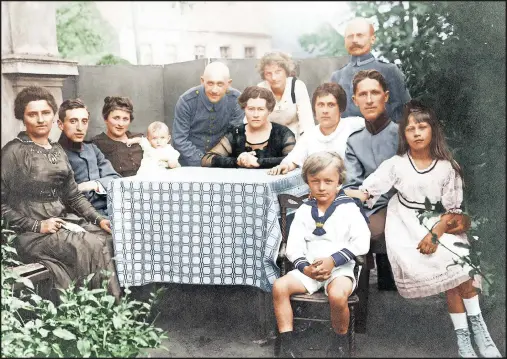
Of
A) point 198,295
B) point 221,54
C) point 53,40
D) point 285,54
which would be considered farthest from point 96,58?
point 198,295

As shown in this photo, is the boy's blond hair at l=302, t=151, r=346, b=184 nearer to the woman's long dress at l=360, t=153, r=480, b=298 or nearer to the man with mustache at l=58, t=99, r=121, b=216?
the woman's long dress at l=360, t=153, r=480, b=298

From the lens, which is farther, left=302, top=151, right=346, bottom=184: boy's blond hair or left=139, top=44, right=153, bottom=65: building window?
left=139, top=44, right=153, bottom=65: building window

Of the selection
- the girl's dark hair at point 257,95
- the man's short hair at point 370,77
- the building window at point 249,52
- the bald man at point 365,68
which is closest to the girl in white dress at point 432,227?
the bald man at point 365,68

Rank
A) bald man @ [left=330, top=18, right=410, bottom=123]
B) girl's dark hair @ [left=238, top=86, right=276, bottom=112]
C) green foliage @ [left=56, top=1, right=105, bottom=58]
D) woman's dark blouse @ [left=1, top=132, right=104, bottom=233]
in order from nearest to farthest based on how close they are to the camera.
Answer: bald man @ [left=330, top=18, right=410, bottom=123] → green foliage @ [left=56, top=1, right=105, bottom=58] → woman's dark blouse @ [left=1, top=132, right=104, bottom=233] → girl's dark hair @ [left=238, top=86, right=276, bottom=112]

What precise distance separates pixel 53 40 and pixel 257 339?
2610mm

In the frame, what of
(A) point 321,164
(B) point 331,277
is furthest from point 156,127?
(B) point 331,277

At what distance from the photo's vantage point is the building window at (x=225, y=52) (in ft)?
14.4

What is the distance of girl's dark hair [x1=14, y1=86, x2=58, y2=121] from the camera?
4363mm

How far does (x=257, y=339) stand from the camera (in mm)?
4301

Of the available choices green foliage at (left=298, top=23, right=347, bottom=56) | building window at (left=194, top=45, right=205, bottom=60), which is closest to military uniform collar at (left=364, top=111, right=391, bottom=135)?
green foliage at (left=298, top=23, right=347, bottom=56)

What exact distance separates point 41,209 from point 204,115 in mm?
1376

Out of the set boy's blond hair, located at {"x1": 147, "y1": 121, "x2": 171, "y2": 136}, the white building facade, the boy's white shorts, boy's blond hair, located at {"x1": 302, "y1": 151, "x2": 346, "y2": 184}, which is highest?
the white building facade

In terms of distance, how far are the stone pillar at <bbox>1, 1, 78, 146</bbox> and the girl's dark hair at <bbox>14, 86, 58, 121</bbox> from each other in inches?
1.1

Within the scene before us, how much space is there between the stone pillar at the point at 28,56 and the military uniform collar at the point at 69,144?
0.14 ft
